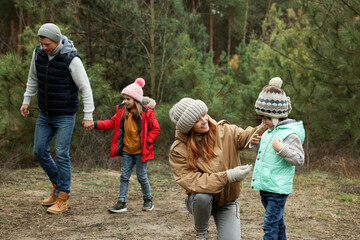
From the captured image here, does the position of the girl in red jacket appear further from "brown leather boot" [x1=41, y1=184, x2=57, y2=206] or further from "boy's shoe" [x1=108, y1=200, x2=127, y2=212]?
"brown leather boot" [x1=41, y1=184, x2=57, y2=206]

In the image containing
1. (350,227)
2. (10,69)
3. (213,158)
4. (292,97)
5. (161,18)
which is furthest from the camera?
(161,18)

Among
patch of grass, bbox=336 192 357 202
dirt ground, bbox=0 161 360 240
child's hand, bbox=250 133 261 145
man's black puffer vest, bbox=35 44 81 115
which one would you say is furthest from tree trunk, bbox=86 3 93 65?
child's hand, bbox=250 133 261 145

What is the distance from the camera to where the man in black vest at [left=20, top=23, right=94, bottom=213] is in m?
4.13

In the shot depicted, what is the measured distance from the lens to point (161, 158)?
29.7ft

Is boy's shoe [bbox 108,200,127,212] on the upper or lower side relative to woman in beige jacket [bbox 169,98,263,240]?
lower

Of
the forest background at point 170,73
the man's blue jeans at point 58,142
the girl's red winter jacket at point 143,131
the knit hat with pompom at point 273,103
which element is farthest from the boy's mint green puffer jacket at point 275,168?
the forest background at point 170,73

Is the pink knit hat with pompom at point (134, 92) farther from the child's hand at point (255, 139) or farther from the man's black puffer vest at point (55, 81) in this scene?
the child's hand at point (255, 139)

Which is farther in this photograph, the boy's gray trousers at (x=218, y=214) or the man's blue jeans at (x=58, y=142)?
the man's blue jeans at (x=58, y=142)

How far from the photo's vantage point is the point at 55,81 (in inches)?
163

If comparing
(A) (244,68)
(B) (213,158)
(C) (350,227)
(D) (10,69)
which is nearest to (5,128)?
(D) (10,69)

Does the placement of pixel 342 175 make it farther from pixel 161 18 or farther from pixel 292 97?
pixel 161 18

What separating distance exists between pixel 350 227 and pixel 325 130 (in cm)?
435

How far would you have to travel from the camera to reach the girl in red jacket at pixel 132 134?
4512mm

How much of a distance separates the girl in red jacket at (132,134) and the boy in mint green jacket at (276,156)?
5.68 feet
